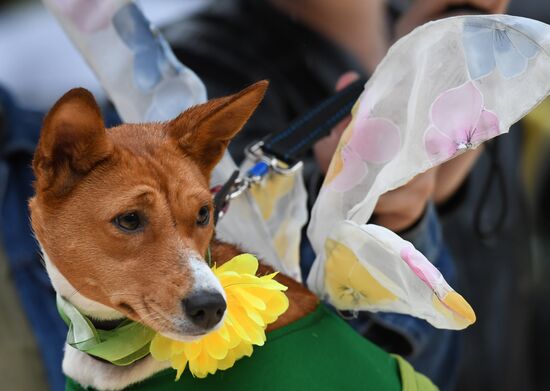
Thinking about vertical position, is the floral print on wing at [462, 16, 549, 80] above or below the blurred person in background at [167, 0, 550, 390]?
above

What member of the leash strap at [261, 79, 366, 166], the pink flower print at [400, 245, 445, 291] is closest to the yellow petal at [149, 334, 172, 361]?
the pink flower print at [400, 245, 445, 291]

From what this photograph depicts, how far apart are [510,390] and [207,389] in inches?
58.4

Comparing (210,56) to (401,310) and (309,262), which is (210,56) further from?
(401,310)

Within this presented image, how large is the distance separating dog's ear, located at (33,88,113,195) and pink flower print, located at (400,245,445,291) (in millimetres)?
329

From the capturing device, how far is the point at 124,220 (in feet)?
2.77

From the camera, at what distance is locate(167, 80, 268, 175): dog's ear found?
2.99 feet

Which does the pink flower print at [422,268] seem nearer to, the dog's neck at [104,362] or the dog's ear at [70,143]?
the dog's neck at [104,362]

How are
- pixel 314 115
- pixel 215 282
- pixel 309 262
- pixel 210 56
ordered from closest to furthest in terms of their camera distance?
pixel 215 282, pixel 314 115, pixel 309 262, pixel 210 56

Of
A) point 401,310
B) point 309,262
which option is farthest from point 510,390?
point 401,310

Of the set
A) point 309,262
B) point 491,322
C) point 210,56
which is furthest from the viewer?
point 491,322

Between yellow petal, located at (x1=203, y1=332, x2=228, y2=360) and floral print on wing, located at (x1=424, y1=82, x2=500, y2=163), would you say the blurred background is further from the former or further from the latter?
yellow petal, located at (x1=203, y1=332, x2=228, y2=360)

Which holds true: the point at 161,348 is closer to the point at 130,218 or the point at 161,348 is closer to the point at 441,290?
the point at 130,218

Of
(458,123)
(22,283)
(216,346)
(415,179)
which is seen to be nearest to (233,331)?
(216,346)

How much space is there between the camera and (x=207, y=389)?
35.1 inches
